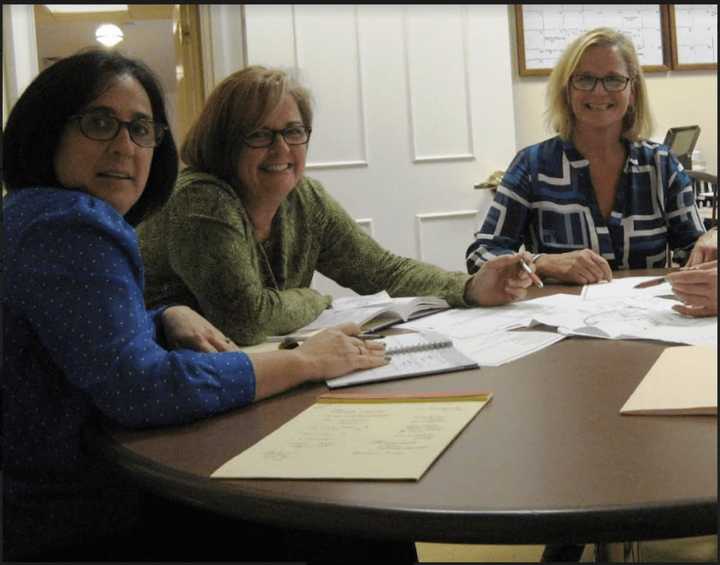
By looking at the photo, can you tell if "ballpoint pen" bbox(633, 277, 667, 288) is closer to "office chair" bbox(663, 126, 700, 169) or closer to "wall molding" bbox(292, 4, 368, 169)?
"wall molding" bbox(292, 4, 368, 169)

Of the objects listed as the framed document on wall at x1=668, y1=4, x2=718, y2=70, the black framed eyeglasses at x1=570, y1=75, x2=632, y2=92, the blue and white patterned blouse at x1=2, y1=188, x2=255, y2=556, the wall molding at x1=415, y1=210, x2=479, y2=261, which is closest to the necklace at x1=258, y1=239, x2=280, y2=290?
the blue and white patterned blouse at x1=2, y1=188, x2=255, y2=556

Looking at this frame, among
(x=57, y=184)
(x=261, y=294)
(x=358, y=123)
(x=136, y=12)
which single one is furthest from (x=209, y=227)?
(x=136, y=12)

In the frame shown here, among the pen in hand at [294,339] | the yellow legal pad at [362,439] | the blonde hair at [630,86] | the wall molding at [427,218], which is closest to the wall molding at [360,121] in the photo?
the wall molding at [427,218]

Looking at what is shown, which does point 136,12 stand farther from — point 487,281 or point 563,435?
point 563,435

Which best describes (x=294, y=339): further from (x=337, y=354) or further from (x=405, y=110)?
(x=405, y=110)

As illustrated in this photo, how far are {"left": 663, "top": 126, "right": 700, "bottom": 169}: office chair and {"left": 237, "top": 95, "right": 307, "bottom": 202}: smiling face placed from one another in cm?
195

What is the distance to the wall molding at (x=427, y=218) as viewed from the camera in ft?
8.74

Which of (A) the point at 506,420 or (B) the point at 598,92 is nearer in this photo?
(A) the point at 506,420

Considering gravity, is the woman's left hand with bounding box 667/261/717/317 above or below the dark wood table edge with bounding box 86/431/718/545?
above

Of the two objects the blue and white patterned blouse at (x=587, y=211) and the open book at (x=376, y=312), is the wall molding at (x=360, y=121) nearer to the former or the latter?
the blue and white patterned blouse at (x=587, y=211)

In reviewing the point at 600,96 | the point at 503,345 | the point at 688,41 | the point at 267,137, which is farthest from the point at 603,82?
the point at 688,41

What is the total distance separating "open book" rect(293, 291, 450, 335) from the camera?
1087mm

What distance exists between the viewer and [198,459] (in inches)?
21.9

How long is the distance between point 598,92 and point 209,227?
36.1 inches
